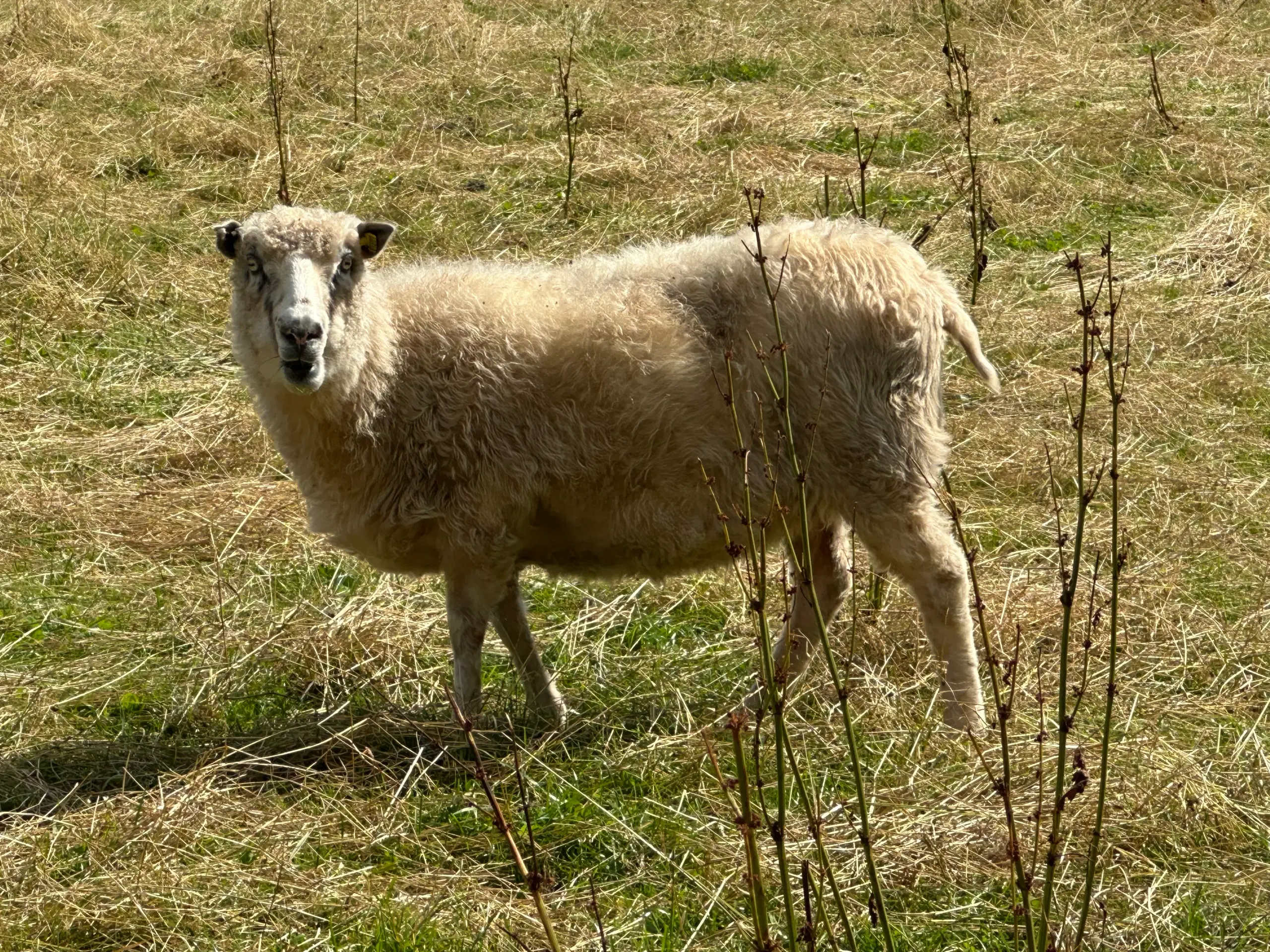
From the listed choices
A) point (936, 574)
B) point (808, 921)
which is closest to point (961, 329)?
point (936, 574)

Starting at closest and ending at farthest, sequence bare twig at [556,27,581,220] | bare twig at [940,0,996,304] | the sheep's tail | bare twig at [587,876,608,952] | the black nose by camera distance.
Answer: bare twig at [587,876,608,952]
the black nose
the sheep's tail
bare twig at [940,0,996,304]
bare twig at [556,27,581,220]

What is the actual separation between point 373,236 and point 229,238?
37 cm

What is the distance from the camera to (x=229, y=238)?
4090 mm

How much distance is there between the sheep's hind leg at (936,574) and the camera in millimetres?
4078

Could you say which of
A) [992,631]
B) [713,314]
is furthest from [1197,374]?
[713,314]

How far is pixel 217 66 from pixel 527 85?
1907 millimetres

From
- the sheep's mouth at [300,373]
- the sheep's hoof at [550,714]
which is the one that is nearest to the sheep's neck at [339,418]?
the sheep's mouth at [300,373]

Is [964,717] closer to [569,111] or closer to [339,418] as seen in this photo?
[339,418]

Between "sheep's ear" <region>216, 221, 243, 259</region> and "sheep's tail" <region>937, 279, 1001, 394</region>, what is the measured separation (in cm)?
184

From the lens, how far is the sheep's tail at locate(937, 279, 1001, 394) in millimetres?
4254

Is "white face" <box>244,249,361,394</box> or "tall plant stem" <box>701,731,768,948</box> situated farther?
"white face" <box>244,249,361,394</box>

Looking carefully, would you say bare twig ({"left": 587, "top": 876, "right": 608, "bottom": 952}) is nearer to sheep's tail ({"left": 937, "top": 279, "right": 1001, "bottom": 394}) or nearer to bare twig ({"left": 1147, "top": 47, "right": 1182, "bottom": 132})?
sheep's tail ({"left": 937, "top": 279, "right": 1001, "bottom": 394})

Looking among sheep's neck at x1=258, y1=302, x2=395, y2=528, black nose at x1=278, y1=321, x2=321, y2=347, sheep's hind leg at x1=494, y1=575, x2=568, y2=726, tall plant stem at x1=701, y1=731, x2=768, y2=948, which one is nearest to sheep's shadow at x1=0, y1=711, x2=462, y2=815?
sheep's hind leg at x1=494, y1=575, x2=568, y2=726

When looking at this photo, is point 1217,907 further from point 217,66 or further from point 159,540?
point 217,66
